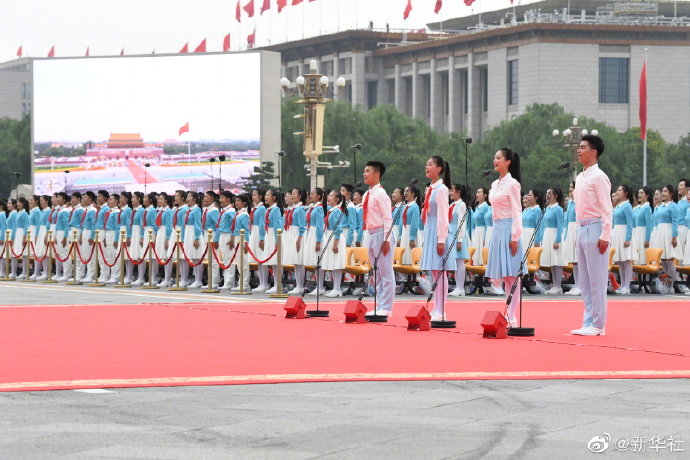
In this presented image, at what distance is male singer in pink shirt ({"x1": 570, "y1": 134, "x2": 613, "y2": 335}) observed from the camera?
14.8m

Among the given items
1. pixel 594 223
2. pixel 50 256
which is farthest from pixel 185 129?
pixel 594 223

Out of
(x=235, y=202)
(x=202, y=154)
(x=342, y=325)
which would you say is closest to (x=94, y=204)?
(x=235, y=202)

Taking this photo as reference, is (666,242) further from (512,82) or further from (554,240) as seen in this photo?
(512,82)

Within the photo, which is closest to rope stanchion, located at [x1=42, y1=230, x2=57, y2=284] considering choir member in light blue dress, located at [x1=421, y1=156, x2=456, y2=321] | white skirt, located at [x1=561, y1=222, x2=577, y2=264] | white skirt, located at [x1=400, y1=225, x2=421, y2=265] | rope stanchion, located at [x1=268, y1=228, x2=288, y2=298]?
rope stanchion, located at [x1=268, y1=228, x2=288, y2=298]

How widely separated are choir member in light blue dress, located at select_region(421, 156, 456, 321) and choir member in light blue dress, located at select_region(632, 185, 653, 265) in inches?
381

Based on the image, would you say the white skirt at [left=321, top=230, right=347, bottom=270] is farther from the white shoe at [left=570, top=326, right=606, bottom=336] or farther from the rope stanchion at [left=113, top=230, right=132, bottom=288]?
the white shoe at [left=570, top=326, right=606, bottom=336]

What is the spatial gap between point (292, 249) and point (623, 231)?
576 centimetres

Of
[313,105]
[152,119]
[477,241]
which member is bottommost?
[477,241]

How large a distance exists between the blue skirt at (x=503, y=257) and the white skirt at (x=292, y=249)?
927 centimetres

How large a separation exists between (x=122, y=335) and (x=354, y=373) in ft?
14.4

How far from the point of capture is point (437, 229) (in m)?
16.1

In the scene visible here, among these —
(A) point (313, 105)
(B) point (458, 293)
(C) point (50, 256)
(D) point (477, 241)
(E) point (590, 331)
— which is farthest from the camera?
(A) point (313, 105)

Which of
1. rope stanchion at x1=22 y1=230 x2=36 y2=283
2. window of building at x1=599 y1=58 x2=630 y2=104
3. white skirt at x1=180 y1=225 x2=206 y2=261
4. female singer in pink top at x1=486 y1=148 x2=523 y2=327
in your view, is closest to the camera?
female singer in pink top at x1=486 y1=148 x2=523 y2=327

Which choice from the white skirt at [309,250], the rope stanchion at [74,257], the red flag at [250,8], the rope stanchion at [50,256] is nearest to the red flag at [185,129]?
the red flag at [250,8]
